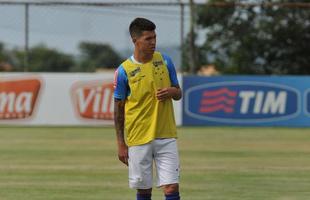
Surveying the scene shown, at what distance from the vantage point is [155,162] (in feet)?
27.7

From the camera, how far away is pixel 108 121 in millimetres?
27797

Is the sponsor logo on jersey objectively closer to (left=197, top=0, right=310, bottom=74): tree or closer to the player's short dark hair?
the player's short dark hair

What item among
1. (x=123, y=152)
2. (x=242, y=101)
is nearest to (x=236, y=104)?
(x=242, y=101)

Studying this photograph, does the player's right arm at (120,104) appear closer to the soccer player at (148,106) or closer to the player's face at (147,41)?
the soccer player at (148,106)

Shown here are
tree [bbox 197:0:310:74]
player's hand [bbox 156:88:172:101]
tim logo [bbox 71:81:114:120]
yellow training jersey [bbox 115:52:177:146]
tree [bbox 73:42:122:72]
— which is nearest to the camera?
player's hand [bbox 156:88:172:101]

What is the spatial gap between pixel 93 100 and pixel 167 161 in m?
19.8

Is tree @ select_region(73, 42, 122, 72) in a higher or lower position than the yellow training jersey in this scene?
lower

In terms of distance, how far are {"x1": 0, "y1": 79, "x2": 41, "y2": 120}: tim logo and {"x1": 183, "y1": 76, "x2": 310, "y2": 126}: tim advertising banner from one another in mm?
4837

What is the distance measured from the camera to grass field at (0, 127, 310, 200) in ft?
37.9

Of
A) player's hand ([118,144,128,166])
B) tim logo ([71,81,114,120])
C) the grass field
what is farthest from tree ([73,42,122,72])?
player's hand ([118,144,128,166])

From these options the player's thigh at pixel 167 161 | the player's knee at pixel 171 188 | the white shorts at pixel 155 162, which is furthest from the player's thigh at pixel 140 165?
the player's knee at pixel 171 188

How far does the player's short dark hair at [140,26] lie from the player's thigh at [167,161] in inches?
41.1

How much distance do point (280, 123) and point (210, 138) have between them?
19.1 ft

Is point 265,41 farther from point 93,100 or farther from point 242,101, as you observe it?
point 93,100
